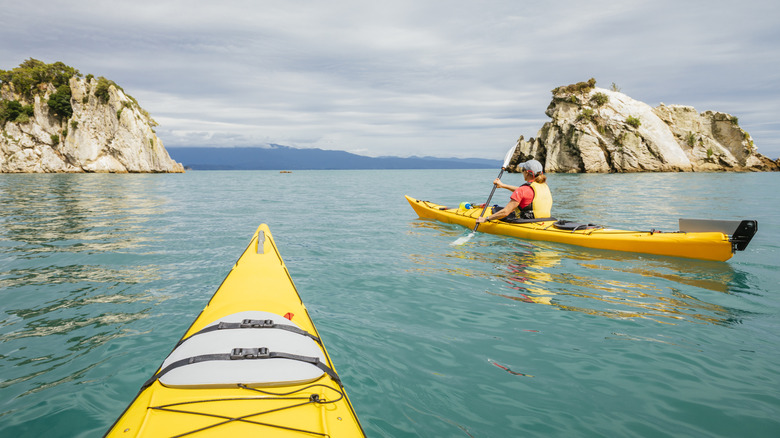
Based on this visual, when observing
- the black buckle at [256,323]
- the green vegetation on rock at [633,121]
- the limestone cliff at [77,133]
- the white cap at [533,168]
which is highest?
the green vegetation on rock at [633,121]

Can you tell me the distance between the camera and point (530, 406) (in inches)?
115

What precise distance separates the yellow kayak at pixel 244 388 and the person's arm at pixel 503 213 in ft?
23.3

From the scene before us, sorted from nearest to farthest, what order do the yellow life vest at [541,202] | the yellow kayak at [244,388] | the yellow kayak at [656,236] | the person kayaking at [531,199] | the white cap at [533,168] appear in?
1. the yellow kayak at [244,388]
2. the yellow kayak at [656,236]
3. the white cap at [533,168]
4. the person kayaking at [531,199]
5. the yellow life vest at [541,202]

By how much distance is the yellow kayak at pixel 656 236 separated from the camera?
6.41m

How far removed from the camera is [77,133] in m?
53.8

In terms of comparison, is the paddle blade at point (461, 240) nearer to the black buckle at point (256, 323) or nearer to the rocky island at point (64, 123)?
the black buckle at point (256, 323)

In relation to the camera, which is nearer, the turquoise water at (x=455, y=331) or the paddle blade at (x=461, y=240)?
the turquoise water at (x=455, y=331)

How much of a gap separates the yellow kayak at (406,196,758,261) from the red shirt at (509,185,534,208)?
20.0 inches

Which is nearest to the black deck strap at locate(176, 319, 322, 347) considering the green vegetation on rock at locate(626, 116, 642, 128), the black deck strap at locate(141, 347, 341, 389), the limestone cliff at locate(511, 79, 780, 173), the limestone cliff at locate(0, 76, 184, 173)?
the black deck strap at locate(141, 347, 341, 389)

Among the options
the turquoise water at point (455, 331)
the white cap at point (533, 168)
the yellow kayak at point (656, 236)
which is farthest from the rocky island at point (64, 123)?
the white cap at point (533, 168)

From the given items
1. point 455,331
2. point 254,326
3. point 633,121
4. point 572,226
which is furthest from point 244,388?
point 633,121

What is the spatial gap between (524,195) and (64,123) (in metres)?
71.0

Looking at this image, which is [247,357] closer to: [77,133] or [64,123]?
[77,133]

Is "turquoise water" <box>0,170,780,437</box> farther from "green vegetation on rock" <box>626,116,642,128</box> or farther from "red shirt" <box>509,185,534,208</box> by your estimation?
"green vegetation on rock" <box>626,116,642,128</box>
